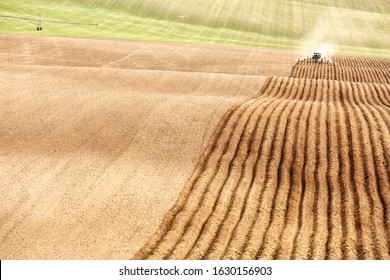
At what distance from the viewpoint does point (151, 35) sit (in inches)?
2126

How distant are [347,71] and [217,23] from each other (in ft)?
95.7

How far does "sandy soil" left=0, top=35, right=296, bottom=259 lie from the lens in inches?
501

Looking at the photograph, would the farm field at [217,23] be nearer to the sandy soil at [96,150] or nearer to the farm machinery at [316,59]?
the farm machinery at [316,59]

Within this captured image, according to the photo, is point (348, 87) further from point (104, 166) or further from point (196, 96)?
point (104, 166)

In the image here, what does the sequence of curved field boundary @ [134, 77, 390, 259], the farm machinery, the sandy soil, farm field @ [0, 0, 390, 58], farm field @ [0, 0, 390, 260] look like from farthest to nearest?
farm field @ [0, 0, 390, 58], the farm machinery, the sandy soil, farm field @ [0, 0, 390, 260], curved field boundary @ [134, 77, 390, 259]

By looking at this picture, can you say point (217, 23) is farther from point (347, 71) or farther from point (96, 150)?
point (96, 150)

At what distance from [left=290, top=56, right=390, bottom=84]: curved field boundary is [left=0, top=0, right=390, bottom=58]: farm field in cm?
955

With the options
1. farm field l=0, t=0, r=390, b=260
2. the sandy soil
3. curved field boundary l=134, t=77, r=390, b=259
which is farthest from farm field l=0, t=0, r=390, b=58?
curved field boundary l=134, t=77, r=390, b=259

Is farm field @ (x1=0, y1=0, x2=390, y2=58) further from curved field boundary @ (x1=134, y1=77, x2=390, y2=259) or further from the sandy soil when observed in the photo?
curved field boundary @ (x1=134, y1=77, x2=390, y2=259)

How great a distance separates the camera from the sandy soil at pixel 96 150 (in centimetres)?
1272

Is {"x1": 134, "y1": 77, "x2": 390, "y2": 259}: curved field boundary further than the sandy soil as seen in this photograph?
No

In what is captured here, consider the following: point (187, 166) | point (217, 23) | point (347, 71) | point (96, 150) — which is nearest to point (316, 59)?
point (347, 71)

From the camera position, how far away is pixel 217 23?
63.2m

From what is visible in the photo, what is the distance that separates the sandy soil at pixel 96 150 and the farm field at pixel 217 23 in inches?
1020
